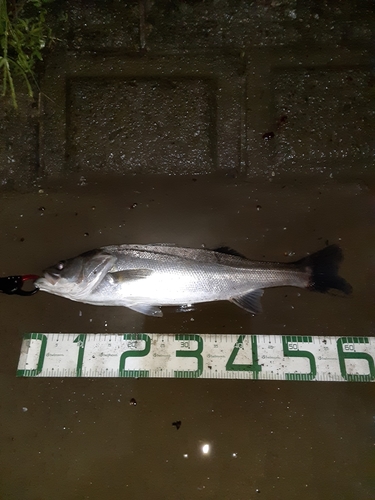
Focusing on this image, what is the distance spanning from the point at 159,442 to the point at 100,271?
1.46 meters

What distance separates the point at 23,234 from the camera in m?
3.47

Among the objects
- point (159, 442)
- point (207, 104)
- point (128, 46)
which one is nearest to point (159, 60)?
point (128, 46)

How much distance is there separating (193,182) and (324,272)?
144cm

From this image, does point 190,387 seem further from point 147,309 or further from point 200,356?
point 147,309

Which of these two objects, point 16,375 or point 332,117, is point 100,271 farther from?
point 332,117

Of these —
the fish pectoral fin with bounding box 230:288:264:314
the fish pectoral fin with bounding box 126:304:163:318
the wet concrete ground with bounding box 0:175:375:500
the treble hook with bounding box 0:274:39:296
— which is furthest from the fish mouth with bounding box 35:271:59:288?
the fish pectoral fin with bounding box 230:288:264:314

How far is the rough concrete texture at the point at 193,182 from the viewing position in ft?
10.1

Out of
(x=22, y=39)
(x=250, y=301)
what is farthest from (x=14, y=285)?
(x=22, y=39)

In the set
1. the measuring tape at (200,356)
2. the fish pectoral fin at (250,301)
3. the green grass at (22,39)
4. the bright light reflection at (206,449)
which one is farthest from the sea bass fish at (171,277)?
the green grass at (22,39)

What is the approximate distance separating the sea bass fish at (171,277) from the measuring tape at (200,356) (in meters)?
0.30

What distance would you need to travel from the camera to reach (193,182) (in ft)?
11.6

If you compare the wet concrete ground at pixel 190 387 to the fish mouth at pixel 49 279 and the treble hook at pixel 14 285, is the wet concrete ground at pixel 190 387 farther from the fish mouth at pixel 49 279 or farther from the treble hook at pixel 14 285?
the fish mouth at pixel 49 279

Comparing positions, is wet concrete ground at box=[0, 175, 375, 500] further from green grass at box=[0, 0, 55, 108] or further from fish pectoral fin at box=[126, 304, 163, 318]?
green grass at box=[0, 0, 55, 108]

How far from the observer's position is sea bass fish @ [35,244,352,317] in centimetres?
303
